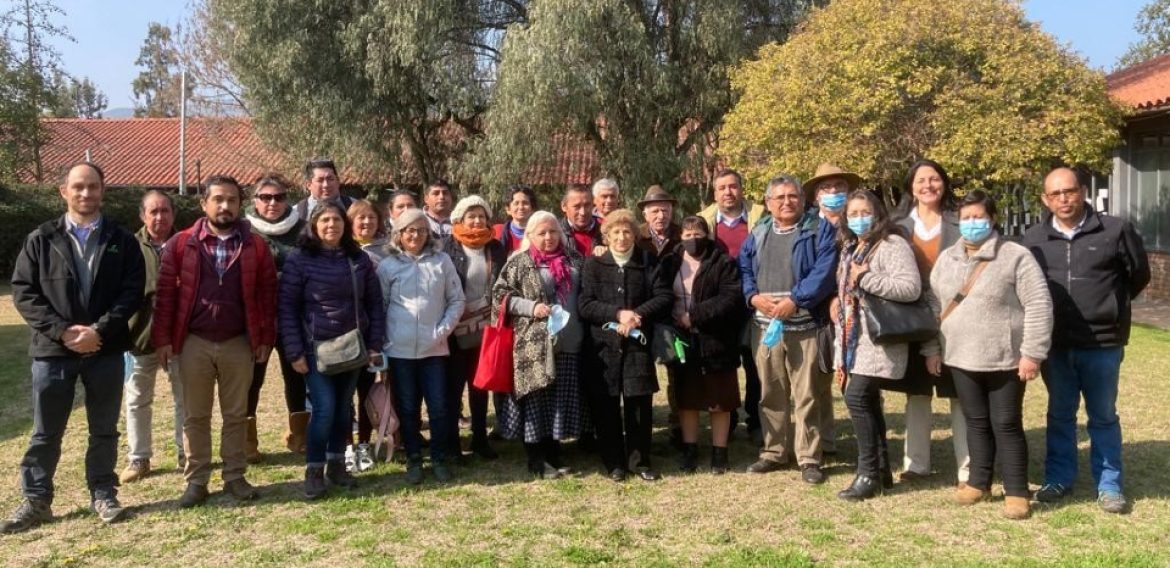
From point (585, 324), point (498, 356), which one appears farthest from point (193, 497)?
point (585, 324)

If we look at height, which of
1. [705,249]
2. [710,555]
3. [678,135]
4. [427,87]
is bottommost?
[710,555]

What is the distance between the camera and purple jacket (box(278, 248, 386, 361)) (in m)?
4.85

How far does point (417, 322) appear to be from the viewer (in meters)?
5.16

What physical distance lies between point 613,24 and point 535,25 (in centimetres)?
134

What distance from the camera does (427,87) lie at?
667 inches

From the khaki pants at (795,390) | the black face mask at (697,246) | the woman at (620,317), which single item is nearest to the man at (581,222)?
the woman at (620,317)

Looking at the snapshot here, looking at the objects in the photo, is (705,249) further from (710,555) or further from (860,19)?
(860,19)

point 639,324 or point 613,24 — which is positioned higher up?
point 613,24

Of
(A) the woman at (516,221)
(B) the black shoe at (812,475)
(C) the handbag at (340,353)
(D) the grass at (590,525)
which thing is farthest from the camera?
(A) the woman at (516,221)

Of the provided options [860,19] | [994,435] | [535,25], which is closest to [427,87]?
[535,25]

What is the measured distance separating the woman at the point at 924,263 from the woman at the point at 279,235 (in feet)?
12.3

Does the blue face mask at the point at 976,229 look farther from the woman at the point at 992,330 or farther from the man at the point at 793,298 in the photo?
the man at the point at 793,298

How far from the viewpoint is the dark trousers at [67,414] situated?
446 centimetres

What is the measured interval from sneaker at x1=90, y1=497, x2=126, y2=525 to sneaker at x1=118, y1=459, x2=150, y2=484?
65 centimetres
